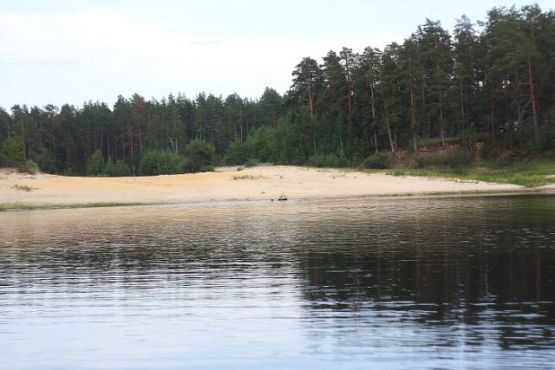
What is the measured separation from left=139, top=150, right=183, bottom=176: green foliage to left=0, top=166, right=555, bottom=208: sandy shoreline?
35095 mm

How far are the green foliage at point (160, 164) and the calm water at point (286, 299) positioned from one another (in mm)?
68915

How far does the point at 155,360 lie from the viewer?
8172 millimetres

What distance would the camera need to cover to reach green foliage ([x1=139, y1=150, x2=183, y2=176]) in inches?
3642

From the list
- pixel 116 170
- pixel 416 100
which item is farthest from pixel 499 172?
pixel 116 170

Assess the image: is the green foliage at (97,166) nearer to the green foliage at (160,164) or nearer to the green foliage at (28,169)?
the green foliage at (160,164)

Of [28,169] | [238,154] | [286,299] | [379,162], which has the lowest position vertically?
[286,299]

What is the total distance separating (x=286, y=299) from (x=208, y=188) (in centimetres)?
4021

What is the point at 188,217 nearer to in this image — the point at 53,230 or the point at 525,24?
the point at 53,230

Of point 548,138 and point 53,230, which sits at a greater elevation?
point 548,138

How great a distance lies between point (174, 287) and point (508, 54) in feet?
201

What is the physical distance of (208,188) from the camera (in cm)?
5119

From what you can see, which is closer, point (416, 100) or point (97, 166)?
point (416, 100)

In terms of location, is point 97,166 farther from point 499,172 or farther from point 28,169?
point 499,172

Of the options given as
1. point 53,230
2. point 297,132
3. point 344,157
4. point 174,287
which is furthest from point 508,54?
point 174,287
